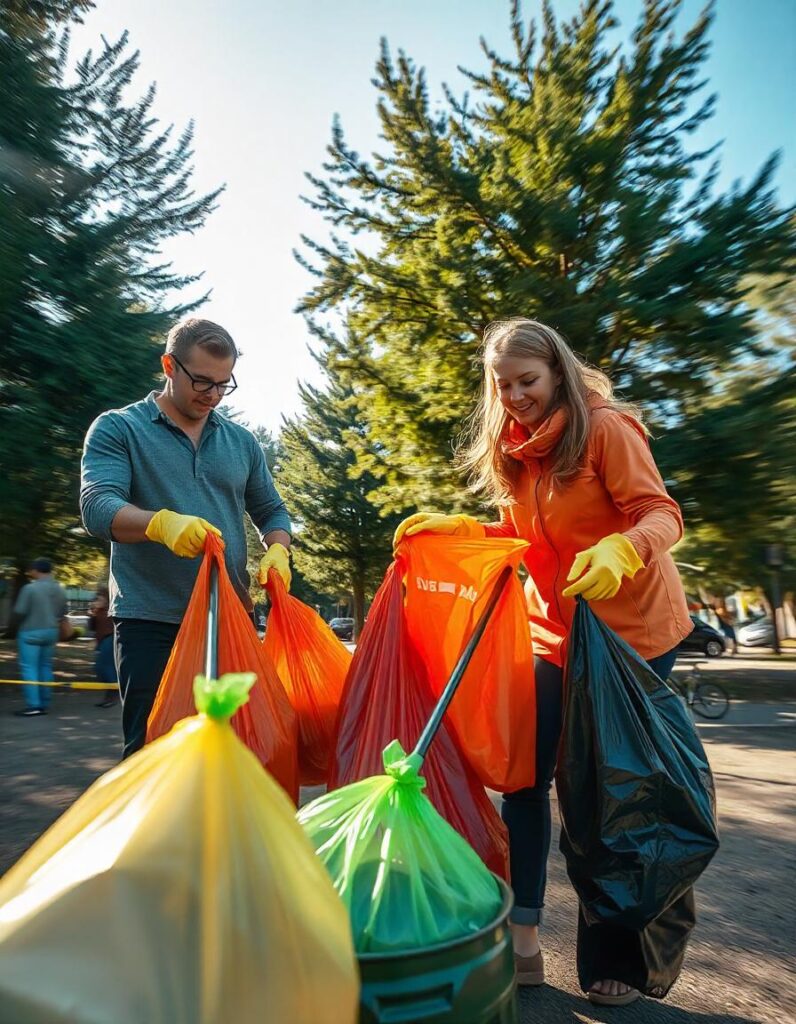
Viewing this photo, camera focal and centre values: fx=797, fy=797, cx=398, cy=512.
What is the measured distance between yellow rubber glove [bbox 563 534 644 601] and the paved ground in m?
1.02

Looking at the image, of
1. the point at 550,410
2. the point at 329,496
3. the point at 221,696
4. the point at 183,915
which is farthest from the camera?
the point at 329,496

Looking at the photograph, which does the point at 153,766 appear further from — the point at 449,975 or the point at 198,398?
the point at 198,398

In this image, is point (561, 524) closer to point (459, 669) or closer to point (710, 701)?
point (459, 669)

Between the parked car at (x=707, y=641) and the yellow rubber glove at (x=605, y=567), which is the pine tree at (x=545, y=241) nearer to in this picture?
the yellow rubber glove at (x=605, y=567)

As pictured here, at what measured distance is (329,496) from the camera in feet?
62.7

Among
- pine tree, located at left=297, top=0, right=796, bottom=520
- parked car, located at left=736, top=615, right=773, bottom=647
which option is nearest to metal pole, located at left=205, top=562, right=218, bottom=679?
pine tree, located at left=297, top=0, right=796, bottom=520

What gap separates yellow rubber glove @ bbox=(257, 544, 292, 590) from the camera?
95.4 inches

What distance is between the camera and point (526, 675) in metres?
2.11

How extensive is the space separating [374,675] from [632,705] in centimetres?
69

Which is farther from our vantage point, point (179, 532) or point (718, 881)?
point (718, 881)

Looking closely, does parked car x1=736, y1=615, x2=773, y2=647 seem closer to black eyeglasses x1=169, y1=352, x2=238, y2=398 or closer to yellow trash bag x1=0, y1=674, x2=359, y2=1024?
black eyeglasses x1=169, y1=352, x2=238, y2=398

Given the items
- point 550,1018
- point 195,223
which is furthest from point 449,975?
point 195,223

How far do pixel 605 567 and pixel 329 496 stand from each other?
1741cm

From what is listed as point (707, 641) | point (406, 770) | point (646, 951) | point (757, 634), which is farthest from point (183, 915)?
point (757, 634)
